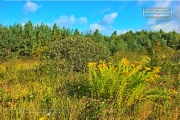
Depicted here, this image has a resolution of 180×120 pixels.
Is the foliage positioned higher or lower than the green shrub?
lower

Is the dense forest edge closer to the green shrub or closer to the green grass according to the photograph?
the green grass

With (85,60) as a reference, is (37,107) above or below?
below

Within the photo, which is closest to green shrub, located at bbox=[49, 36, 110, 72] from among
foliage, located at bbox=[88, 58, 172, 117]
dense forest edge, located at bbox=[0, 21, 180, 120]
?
dense forest edge, located at bbox=[0, 21, 180, 120]

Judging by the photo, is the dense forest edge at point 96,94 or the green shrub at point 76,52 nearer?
the dense forest edge at point 96,94

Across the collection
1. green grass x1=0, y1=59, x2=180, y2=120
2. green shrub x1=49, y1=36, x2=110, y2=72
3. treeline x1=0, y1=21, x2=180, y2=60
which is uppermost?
treeline x1=0, y1=21, x2=180, y2=60

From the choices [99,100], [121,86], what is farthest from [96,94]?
[121,86]

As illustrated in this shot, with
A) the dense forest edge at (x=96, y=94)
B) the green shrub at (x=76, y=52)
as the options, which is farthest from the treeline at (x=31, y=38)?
the dense forest edge at (x=96, y=94)

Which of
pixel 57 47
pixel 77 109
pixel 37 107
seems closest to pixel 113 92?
pixel 77 109

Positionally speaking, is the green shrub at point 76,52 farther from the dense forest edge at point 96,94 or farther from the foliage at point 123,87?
the foliage at point 123,87

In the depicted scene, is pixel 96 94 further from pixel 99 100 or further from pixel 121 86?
pixel 121 86

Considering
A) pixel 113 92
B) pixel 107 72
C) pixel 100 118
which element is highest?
pixel 107 72

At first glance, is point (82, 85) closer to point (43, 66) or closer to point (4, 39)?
point (43, 66)

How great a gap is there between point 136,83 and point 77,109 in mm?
Answer: 1122

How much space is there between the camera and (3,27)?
23656 millimetres
